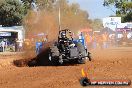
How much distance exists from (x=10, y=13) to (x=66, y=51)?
54.8m

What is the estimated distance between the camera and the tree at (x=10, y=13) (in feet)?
229

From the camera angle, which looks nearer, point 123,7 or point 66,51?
point 66,51

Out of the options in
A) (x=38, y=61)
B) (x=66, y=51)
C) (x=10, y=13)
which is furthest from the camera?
(x=10, y=13)

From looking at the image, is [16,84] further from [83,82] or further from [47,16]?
[47,16]

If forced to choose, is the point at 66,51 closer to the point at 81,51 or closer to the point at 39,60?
the point at 81,51

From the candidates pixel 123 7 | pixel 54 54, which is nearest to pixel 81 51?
pixel 54 54

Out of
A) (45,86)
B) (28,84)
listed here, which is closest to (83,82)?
(45,86)

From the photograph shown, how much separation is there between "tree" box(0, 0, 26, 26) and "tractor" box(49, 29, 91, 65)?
170ft

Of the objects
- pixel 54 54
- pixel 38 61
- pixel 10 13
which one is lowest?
pixel 38 61

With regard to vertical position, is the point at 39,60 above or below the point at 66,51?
below

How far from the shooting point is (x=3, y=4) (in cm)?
7106

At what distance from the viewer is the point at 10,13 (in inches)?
2820

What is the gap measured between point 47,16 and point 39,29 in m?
1.52

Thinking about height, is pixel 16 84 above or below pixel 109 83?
below
